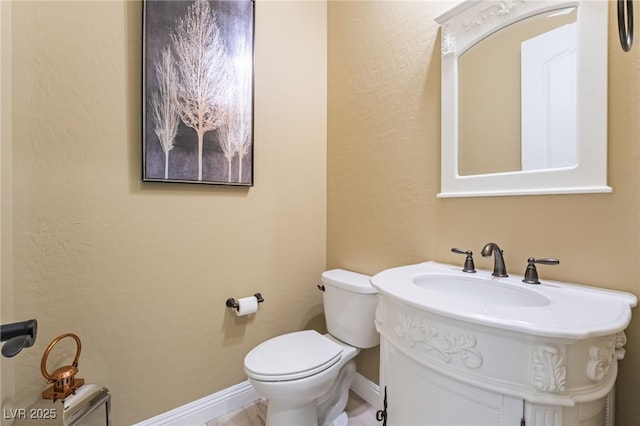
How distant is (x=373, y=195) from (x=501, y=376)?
1.08m

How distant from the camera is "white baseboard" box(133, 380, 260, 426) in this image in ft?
4.54

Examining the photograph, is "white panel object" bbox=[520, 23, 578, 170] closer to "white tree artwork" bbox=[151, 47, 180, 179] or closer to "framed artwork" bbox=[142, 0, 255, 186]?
"framed artwork" bbox=[142, 0, 255, 186]

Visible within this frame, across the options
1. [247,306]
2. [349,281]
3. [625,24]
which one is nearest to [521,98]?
[625,24]

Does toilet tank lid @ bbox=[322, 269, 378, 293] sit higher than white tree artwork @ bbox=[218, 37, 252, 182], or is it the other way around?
white tree artwork @ bbox=[218, 37, 252, 182]

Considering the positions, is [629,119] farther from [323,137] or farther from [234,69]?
[234,69]

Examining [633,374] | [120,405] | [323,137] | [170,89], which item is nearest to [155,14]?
[170,89]

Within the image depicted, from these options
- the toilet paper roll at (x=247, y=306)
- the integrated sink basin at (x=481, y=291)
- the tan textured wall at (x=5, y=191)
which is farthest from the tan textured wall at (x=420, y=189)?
the tan textured wall at (x=5, y=191)

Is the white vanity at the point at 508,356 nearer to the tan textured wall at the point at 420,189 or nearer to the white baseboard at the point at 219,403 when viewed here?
the tan textured wall at the point at 420,189

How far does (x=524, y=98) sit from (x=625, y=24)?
0.35m

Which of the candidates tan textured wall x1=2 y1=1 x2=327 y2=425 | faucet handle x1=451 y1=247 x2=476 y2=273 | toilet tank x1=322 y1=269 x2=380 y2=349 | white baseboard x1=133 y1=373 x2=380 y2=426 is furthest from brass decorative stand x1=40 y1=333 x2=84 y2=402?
faucet handle x1=451 y1=247 x2=476 y2=273

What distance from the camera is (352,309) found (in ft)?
4.83

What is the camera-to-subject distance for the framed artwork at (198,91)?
130 cm

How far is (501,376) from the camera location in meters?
0.66

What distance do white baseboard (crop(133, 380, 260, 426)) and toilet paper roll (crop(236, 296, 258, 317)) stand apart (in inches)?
17.4
